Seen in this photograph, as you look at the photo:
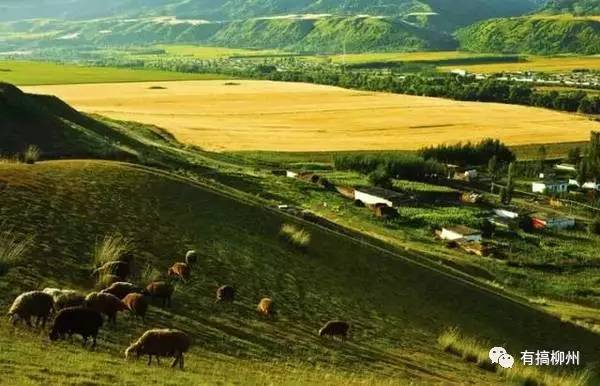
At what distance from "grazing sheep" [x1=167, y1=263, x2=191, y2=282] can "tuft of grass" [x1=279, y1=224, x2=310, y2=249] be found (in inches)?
323

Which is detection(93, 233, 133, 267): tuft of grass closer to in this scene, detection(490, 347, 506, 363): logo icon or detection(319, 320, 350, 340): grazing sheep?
detection(319, 320, 350, 340): grazing sheep

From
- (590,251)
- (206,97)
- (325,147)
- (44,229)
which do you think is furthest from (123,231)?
(206,97)

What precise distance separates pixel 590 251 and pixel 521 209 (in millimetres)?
16248

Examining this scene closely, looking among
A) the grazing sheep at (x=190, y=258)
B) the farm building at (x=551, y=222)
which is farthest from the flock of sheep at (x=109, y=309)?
the farm building at (x=551, y=222)

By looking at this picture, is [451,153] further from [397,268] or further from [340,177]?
[397,268]

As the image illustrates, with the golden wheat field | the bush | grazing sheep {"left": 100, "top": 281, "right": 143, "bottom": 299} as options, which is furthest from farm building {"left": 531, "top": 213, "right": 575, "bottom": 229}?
grazing sheep {"left": 100, "top": 281, "right": 143, "bottom": 299}

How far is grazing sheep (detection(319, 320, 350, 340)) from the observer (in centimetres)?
2284

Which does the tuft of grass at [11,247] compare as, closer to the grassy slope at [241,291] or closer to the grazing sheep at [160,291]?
the grassy slope at [241,291]

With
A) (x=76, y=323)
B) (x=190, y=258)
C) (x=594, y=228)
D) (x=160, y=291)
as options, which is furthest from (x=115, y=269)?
(x=594, y=228)

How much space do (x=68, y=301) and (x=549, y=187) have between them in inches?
3192

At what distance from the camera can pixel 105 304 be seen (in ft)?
61.6

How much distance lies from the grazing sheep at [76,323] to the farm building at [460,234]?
159 ft

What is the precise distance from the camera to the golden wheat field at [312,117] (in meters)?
116

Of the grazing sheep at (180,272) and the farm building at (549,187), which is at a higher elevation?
the grazing sheep at (180,272)
